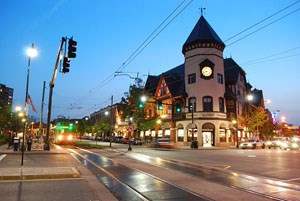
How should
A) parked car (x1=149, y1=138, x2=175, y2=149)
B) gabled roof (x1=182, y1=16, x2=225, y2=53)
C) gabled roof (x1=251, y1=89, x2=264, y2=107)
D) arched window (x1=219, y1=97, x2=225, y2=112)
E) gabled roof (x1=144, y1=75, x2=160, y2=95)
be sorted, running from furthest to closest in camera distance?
gabled roof (x1=251, y1=89, x2=264, y2=107)
gabled roof (x1=144, y1=75, x2=160, y2=95)
arched window (x1=219, y1=97, x2=225, y2=112)
gabled roof (x1=182, y1=16, x2=225, y2=53)
parked car (x1=149, y1=138, x2=175, y2=149)

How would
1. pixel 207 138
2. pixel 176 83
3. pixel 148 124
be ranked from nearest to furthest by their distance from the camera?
pixel 207 138
pixel 148 124
pixel 176 83

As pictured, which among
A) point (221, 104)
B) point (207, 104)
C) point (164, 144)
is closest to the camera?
point (164, 144)

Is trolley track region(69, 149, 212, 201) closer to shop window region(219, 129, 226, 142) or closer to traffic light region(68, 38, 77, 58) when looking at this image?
traffic light region(68, 38, 77, 58)

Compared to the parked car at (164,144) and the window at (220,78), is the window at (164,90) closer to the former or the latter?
the window at (220,78)

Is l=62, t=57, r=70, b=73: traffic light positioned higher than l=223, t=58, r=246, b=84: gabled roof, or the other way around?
l=223, t=58, r=246, b=84: gabled roof

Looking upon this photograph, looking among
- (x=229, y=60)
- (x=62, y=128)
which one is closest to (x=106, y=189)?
(x=62, y=128)

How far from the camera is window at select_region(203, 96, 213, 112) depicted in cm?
4778

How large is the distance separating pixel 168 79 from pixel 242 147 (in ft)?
68.1

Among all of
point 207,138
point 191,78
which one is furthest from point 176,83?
point 207,138

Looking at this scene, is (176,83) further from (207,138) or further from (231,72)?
(207,138)

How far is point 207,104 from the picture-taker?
4794cm

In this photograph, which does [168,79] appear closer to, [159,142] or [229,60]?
[229,60]

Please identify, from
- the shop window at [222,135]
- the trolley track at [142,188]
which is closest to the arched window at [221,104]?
the shop window at [222,135]

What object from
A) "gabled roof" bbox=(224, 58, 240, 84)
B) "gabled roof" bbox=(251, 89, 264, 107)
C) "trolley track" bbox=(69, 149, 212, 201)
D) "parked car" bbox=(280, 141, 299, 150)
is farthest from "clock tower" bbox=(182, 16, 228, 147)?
"trolley track" bbox=(69, 149, 212, 201)
